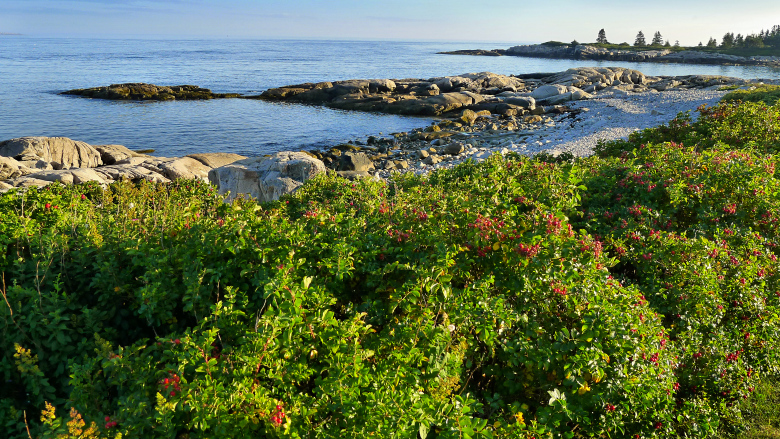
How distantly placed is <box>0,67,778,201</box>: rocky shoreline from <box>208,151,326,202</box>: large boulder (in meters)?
0.03

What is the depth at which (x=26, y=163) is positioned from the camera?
59.2 feet

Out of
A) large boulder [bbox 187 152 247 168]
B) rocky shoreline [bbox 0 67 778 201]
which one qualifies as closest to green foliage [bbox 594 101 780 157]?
rocky shoreline [bbox 0 67 778 201]

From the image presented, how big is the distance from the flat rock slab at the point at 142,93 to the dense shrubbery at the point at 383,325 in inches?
1671

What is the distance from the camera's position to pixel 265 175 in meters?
13.6

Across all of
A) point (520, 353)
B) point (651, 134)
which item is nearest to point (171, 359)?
point (520, 353)

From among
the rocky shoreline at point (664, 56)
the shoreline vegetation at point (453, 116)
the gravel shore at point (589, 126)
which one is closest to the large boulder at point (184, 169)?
the shoreline vegetation at point (453, 116)

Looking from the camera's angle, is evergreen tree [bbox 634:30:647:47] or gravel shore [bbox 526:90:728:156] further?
evergreen tree [bbox 634:30:647:47]

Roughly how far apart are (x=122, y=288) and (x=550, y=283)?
365 centimetres

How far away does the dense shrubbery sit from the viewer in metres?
2.79

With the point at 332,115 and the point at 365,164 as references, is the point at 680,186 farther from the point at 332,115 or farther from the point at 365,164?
the point at 332,115

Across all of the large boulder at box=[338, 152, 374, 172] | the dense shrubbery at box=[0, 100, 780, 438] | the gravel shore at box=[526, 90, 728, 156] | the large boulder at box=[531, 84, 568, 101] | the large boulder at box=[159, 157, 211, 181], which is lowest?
the large boulder at box=[159, 157, 211, 181]

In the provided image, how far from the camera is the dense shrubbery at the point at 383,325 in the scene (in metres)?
2.79

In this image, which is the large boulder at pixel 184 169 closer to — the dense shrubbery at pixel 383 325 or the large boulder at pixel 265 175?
the large boulder at pixel 265 175

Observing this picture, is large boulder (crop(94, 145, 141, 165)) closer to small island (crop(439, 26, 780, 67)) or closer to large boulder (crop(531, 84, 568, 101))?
large boulder (crop(531, 84, 568, 101))
